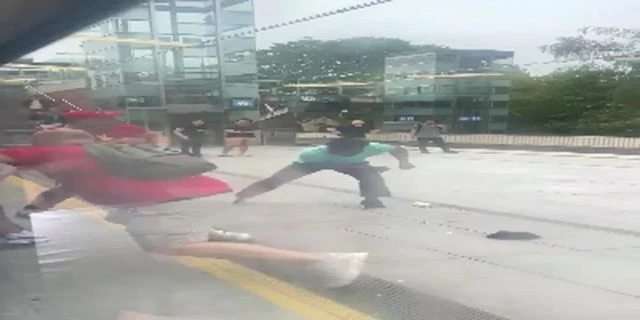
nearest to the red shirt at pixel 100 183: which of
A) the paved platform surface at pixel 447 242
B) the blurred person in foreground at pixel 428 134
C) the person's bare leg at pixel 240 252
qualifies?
the paved platform surface at pixel 447 242

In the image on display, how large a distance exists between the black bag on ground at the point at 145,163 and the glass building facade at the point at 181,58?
0.23 metres

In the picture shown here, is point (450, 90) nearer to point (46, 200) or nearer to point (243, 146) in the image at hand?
point (243, 146)

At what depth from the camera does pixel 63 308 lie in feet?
11.4

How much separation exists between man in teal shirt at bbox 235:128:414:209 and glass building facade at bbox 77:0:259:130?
11.0 inches

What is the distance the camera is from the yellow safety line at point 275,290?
10.2 feet

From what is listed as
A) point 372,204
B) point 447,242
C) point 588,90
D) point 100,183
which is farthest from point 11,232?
point 588,90

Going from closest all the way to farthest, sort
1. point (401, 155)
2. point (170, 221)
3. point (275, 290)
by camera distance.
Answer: point (401, 155) < point (275, 290) < point (170, 221)

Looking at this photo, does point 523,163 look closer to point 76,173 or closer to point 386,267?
point 386,267

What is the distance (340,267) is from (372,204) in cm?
33

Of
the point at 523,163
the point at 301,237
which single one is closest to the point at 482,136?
the point at 523,163

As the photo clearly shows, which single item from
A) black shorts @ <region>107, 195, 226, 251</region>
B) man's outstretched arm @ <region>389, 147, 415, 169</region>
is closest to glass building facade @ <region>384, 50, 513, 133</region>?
man's outstretched arm @ <region>389, 147, 415, 169</region>

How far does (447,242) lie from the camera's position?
10.7ft

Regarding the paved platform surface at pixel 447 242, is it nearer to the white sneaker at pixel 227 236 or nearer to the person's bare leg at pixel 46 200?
the white sneaker at pixel 227 236

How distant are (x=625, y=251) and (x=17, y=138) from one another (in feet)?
9.78
